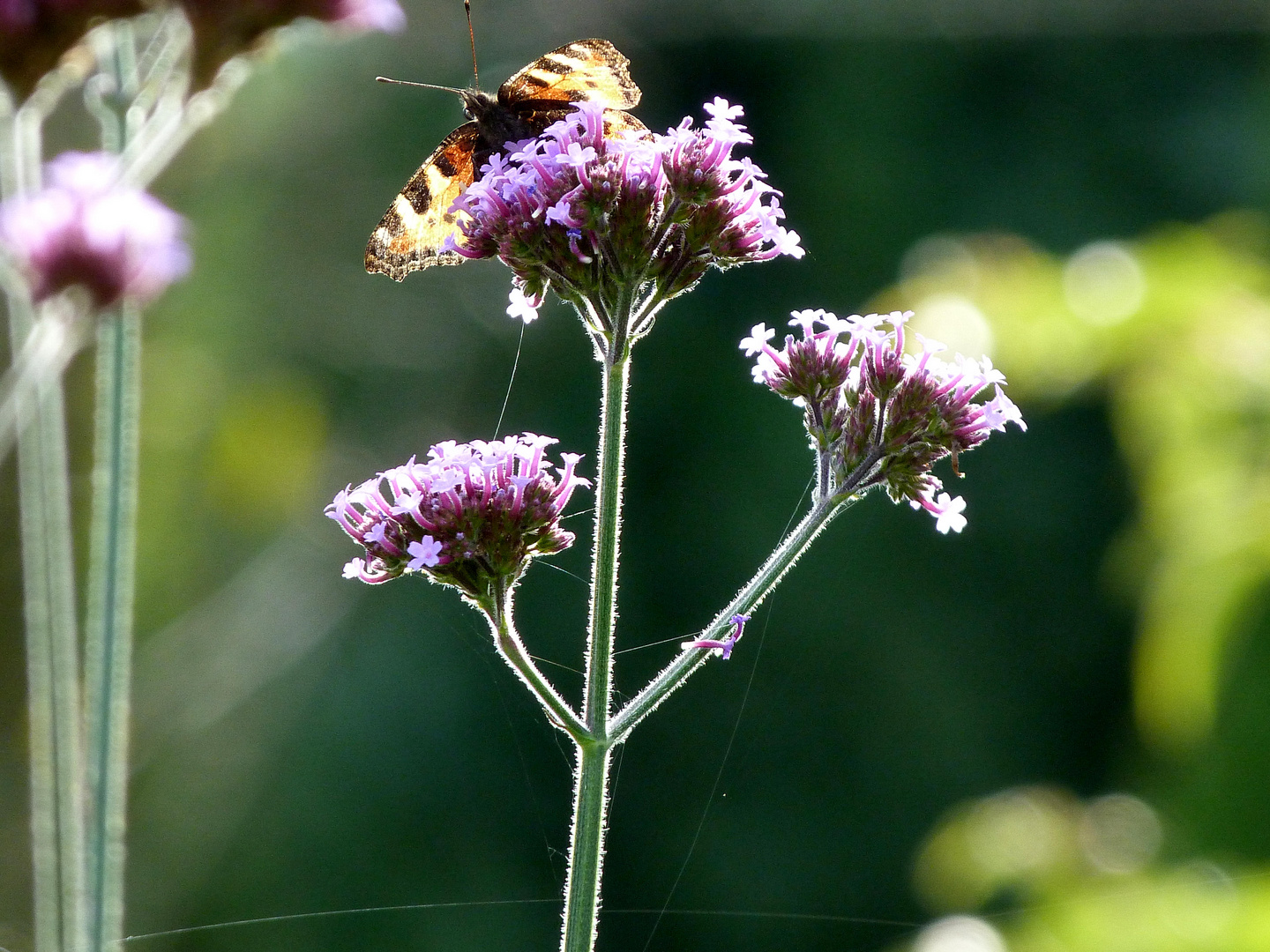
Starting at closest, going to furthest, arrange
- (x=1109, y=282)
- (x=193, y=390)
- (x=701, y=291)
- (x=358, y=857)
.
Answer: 1. (x=1109, y=282)
2. (x=358, y=857)
3. (x=193, y=390)
4. (x=701, y=291)

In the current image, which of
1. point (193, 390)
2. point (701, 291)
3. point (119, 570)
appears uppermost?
point (701, 291)

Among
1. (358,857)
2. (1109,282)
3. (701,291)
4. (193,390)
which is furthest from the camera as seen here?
(701,291)

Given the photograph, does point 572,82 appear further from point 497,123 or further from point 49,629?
point 49,629

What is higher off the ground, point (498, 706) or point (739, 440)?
point (739, 440)

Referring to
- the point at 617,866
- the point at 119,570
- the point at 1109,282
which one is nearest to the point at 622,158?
the point at 119,570

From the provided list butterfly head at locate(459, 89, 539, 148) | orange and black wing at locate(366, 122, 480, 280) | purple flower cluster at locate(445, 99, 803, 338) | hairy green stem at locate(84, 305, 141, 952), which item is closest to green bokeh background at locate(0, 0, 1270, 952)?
orange and black wing at locate(366, 122, 480, 280)

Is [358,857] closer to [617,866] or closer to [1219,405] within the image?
[617,866]

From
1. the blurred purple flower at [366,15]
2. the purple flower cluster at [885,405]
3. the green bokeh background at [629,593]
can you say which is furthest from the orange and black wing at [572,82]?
the green bokeh background at [629,593]
